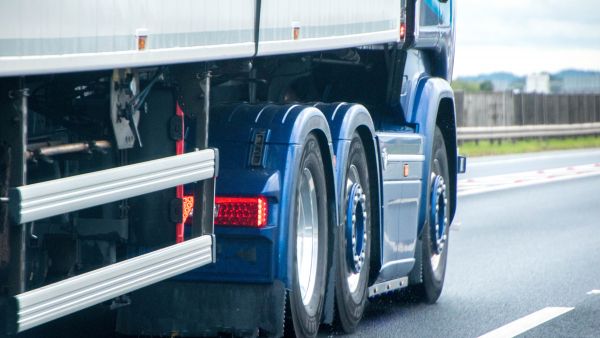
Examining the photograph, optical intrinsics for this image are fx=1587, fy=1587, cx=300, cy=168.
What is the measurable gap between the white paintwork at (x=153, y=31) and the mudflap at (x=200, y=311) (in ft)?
3.96

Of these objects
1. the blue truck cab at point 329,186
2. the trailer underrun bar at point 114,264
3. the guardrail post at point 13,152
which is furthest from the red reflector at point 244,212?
the guardrail post at point 13,152

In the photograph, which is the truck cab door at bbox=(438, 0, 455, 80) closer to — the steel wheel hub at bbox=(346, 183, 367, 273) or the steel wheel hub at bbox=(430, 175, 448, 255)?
the steel wheel hub at bbox=(430, 175, 448, 255)

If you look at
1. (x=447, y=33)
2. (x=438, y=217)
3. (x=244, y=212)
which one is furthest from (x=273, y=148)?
(x=447, y=33)

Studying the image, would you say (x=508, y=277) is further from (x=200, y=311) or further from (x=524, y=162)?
(x=524, y=162)

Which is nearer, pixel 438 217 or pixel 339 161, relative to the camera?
pixel 339 161

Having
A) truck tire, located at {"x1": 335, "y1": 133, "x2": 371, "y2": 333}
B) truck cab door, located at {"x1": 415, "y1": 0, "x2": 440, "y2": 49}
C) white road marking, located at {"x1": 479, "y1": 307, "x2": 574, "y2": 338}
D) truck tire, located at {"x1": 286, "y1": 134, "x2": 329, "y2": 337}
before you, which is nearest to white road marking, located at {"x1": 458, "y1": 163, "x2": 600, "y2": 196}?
truck cab door, located at {"x1": 415, "y1": 0, "x2": 440, "y2": 49}

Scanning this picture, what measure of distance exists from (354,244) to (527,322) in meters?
1.49

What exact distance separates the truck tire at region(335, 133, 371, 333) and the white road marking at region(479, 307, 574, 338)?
79 centimetres

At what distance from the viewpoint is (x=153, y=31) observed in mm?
6297

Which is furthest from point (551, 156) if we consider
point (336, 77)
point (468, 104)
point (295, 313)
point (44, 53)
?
point (44, 53)

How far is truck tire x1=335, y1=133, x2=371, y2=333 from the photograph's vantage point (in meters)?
9.00

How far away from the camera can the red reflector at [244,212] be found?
305 inches

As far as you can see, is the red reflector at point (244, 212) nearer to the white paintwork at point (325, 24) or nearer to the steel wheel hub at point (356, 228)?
the white paintwork at point (325, 24)

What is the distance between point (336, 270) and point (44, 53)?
3.80 metres
